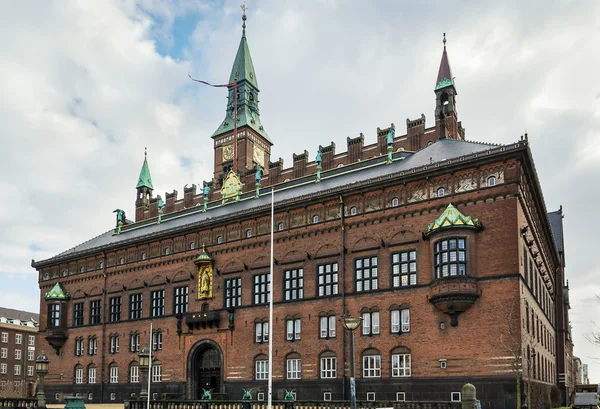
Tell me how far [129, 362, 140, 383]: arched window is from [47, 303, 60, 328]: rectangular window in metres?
12.9

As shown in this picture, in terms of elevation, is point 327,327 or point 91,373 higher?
A: point 327,327

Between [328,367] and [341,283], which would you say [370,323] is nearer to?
[341,283]

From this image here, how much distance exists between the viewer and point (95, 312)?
6681 cm

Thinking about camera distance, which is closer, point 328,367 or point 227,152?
point 328,367

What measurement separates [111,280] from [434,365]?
1462 inches

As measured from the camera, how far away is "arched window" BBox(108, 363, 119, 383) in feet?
205

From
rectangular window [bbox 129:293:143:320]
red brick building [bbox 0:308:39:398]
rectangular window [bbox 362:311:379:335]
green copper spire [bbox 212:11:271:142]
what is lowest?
red brick building [bbox 0:308:39:398]

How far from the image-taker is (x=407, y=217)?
45.1 metres

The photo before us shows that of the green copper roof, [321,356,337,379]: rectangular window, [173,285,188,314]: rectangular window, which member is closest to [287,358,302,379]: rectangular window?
[321,356,337,379]: rectangular window

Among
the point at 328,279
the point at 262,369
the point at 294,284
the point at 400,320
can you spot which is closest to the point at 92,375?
the point at 262,369

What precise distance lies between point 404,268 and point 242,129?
41.5 meters

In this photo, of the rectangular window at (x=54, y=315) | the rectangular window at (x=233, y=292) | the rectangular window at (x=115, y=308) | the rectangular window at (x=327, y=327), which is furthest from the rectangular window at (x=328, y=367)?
the rectangular window at (x=54, y=315)

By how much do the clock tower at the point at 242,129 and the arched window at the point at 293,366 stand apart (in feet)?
109

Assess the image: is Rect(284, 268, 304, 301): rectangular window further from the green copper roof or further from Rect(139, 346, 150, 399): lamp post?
the green copper roof
